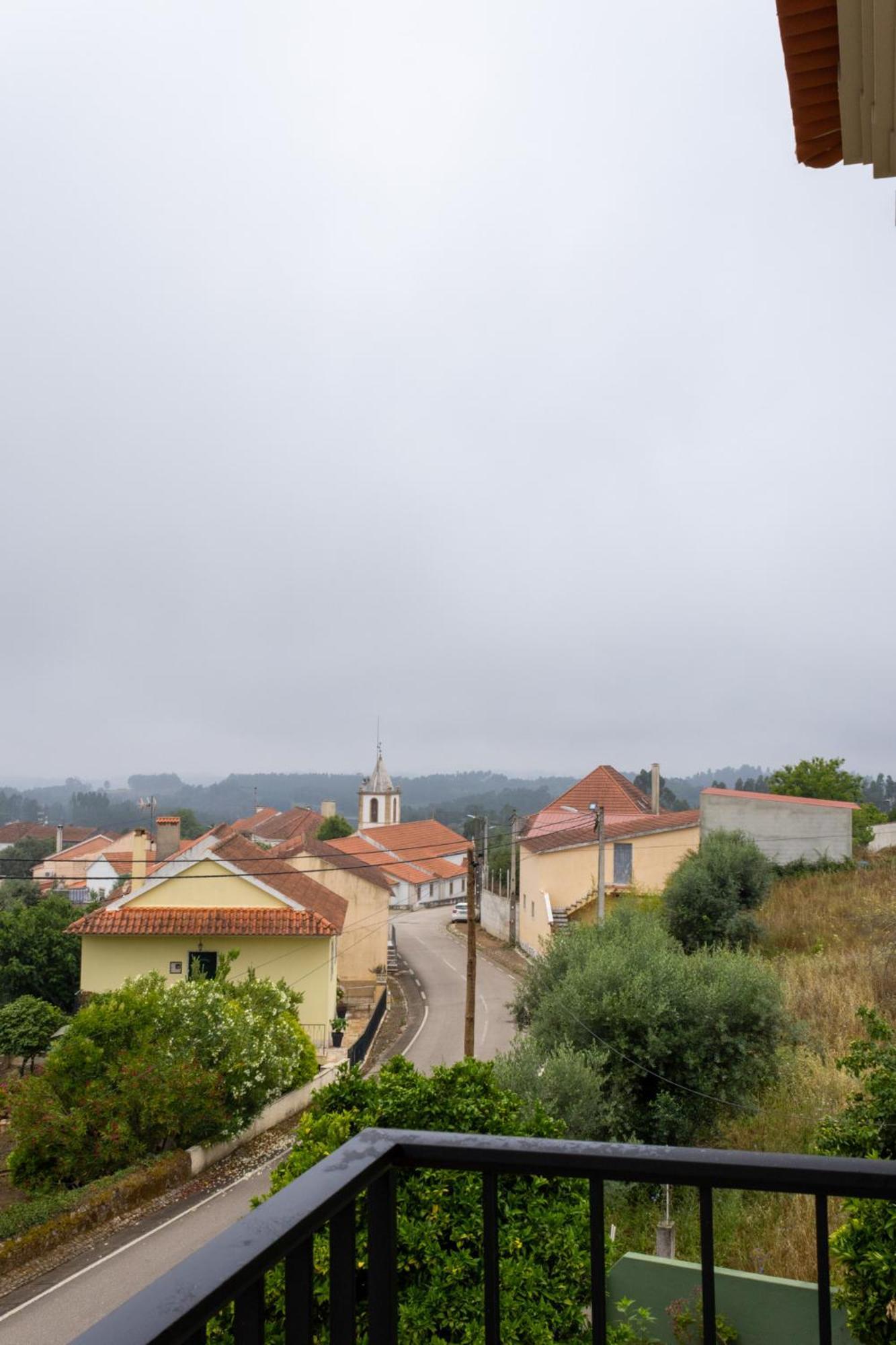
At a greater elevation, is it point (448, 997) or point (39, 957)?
point (39, 957)

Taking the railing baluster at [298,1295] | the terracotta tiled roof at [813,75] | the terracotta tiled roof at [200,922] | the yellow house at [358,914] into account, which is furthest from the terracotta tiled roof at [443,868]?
the railing baluster at [298,1295]

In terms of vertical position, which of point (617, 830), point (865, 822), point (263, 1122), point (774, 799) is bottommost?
point (263, 1122)

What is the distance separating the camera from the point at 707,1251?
50.1 inches

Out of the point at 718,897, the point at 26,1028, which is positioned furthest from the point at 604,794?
the point at 26,1028

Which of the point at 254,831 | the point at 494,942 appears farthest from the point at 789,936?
the point at 254,831

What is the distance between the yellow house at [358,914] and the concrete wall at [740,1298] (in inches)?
988

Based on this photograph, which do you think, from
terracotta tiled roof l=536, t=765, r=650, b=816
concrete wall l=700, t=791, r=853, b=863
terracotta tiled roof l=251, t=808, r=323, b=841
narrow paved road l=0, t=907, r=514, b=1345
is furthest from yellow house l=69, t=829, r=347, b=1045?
terracotta tiled roof l=251, t=808, r=323, b=841

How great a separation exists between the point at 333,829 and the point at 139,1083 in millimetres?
50283

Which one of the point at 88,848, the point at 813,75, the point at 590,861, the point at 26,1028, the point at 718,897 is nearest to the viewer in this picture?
the point at 813,75

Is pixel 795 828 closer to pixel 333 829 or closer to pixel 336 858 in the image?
pixel 336 858

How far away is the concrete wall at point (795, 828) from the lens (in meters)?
26.2

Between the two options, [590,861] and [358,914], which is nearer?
[590,861]

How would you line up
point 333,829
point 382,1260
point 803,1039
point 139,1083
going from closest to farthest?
point 382,1260, point 803,1039, point 139,1083, point 333,829

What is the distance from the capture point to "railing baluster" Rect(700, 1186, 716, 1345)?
4.09 feet
